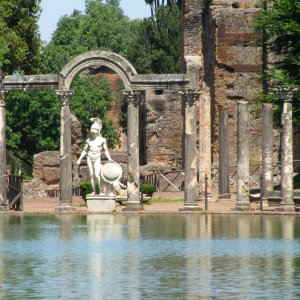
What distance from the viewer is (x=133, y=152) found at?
38.5 m

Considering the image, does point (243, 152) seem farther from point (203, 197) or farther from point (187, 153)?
point (203, 197)

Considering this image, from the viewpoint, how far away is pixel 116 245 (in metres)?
26.2

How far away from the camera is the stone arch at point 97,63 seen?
38281mm

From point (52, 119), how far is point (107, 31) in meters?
35.9

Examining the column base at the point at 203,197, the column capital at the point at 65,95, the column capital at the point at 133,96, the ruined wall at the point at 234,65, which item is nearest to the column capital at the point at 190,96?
the column capital at the point at 133,96

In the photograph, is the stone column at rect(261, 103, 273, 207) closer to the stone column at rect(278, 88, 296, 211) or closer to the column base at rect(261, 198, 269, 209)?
the column base at rect(261, 198, 269, 209)

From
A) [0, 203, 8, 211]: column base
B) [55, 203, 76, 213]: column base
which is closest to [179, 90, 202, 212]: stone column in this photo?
[55, 203, 76, 213]: column base

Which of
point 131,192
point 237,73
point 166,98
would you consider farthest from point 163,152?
point 131,192

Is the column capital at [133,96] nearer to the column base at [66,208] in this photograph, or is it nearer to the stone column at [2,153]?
the column base at [66,208]

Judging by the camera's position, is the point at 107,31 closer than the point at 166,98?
No

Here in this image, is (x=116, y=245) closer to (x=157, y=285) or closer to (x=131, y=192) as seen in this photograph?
(x=157, y=285)

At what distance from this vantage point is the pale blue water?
18734mm

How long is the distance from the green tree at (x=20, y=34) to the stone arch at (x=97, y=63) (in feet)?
70.0

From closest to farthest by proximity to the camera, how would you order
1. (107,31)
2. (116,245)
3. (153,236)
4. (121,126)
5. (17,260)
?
(17,260) < (116,245) < (153,236) < (121,126) < (107,31)
